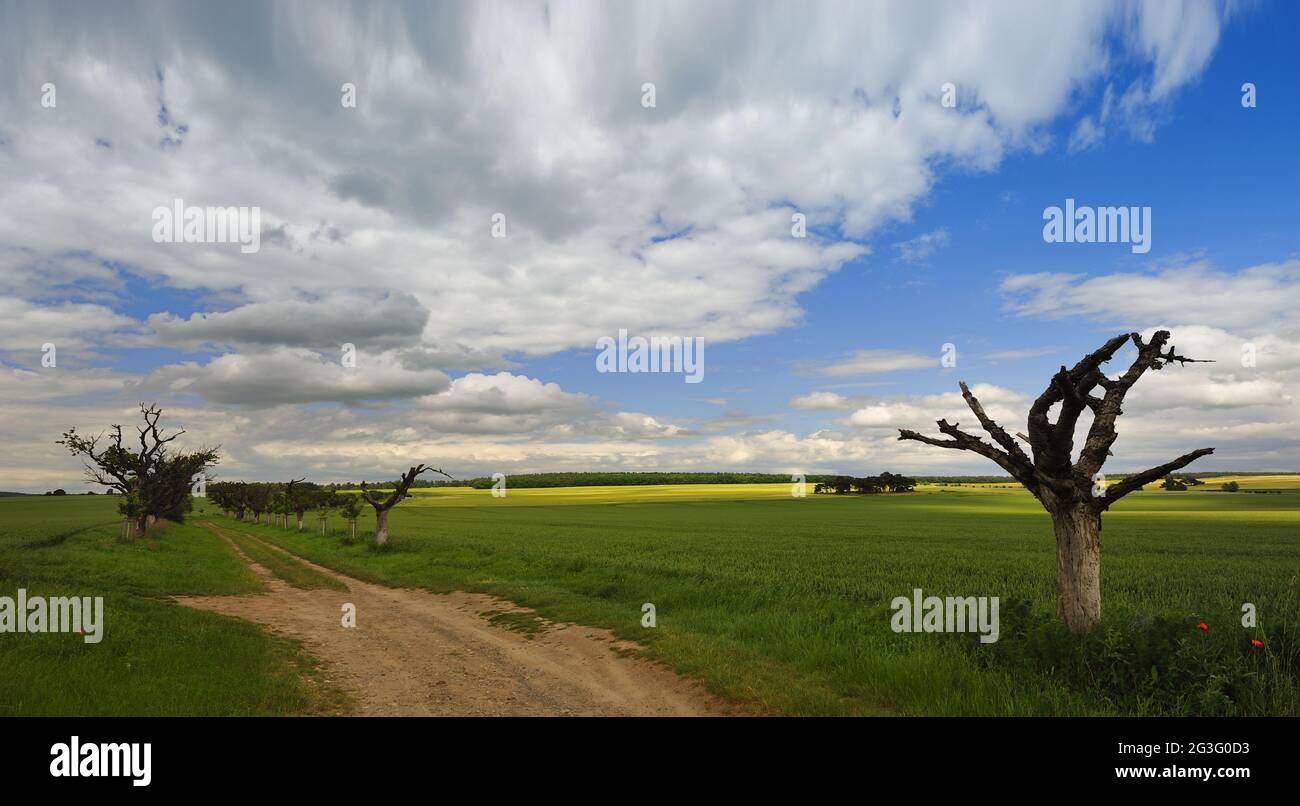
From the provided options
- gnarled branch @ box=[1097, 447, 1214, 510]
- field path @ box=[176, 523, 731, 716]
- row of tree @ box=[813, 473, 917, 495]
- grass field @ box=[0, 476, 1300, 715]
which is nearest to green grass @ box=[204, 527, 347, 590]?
grass field @ box=[0, 476, 1300, 715]

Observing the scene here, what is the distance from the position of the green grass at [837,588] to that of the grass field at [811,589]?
0.19ft

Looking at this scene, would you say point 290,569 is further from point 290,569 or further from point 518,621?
point 518,621

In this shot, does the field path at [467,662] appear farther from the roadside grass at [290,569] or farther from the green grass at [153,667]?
the roadside grass at [290,569]

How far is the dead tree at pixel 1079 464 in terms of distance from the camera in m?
9.80

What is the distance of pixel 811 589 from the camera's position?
18.9m

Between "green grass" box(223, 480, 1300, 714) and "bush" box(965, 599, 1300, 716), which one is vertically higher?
"bush" box(965, 599, 1300, 716)

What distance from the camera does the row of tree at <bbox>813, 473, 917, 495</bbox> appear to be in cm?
15162

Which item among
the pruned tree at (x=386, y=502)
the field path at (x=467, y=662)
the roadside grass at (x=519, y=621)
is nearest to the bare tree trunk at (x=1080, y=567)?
the field path at (x=467, y=662)

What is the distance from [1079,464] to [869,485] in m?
150

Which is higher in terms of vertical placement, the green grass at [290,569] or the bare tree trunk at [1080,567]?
the bare tree trunk at [1080,567]

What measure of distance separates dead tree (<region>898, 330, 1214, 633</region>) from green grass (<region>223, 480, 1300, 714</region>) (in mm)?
1143

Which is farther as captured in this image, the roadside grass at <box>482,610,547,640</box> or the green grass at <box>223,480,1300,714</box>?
the roadside grass at <box>482,610,547,640</box>

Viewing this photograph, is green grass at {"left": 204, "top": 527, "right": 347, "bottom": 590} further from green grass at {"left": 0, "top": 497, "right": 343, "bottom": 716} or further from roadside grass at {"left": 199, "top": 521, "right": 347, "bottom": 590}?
green grass at {"left": 0, "top": 497, "right": 343, "bottom": 716}
